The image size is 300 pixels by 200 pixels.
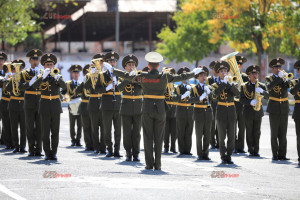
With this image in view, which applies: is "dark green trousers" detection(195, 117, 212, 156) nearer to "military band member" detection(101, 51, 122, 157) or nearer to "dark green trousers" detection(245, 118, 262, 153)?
"military band member" detection(101, 51, 122, 157)

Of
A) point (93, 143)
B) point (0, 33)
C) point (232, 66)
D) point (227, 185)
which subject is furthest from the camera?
point (0, 33)

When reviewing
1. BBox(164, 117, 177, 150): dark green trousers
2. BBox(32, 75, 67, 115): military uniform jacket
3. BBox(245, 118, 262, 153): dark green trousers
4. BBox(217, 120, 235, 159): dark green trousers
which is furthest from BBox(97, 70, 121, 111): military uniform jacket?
BBox(245, 118, 262, 153): dark green trousers

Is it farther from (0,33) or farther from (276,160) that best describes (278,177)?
(0,33)

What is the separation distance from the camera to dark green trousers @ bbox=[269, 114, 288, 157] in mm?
15875

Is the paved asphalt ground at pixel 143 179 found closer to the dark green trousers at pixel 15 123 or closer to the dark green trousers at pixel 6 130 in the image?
the dark green trousers at pixel 15 123

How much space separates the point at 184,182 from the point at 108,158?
4.05m

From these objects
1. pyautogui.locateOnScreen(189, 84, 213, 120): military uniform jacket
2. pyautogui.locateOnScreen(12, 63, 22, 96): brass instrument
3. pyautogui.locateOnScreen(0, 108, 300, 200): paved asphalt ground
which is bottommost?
pyautogui.locateOnScreen(0, 108, 300, 200): paved asphalt ground

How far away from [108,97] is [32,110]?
5.52 ft

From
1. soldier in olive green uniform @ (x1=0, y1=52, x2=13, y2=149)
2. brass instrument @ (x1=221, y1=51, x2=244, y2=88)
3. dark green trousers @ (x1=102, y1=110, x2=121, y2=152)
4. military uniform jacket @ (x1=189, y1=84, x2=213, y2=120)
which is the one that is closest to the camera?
brass instrument @ (x1=221, y1=51, x2=244, y2=88)

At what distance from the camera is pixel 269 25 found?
4038 cm

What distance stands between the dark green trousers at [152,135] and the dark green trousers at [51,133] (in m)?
2.20

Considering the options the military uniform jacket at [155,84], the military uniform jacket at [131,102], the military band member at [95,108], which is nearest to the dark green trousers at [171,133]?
the military band member at [95,108]

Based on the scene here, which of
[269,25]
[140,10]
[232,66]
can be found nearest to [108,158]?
[232,66]

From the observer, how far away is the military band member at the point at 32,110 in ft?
50.3
